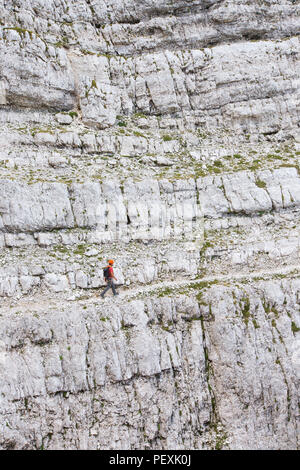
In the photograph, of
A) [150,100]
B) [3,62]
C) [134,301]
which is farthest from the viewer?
[150,100]

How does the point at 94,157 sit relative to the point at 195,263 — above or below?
above

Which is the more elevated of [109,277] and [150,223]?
[150,223]

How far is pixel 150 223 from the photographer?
21.2 m

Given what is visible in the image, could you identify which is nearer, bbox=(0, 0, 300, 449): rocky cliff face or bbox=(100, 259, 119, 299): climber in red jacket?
bbox=(0, 0, 300, 449): rocky cliff face

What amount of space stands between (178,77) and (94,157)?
10.8 m

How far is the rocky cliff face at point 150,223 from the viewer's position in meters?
16.2

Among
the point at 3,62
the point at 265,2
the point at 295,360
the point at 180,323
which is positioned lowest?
the point at 295,360

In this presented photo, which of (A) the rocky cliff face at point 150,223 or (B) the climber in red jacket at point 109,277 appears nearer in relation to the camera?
(A) the rocky cliff face at point 150,223

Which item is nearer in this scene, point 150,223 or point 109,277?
point 109,277

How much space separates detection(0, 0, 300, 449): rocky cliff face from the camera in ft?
53.1

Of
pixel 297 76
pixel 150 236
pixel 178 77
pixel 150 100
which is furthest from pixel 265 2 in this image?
pixel 150 236

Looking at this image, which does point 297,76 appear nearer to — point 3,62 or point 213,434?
point 3,62

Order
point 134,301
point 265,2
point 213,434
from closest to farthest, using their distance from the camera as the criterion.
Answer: point 213,434 < point 134,301 < point 265,2

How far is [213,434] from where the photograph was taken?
55.0ft
